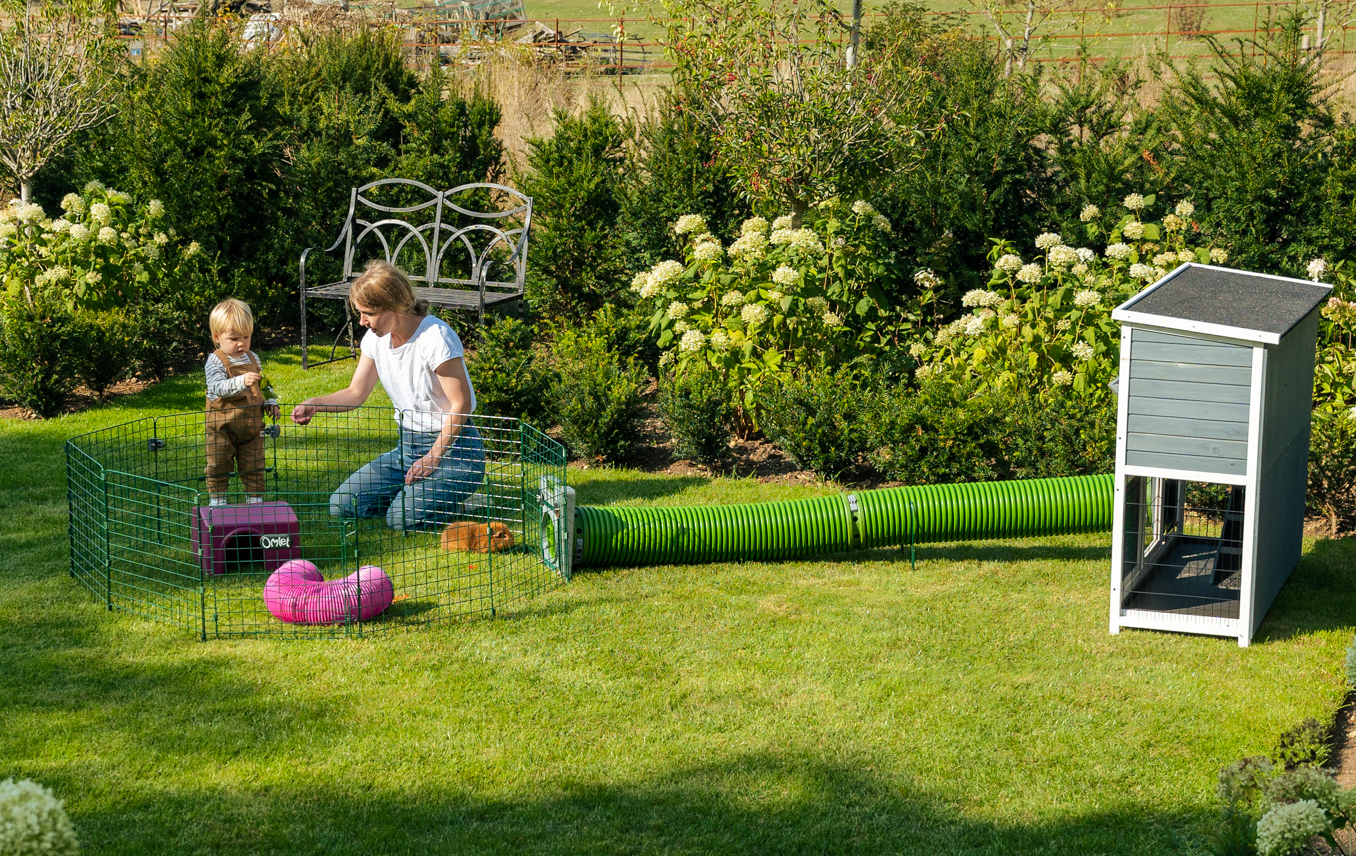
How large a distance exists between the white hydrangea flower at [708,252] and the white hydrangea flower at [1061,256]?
2.16 m

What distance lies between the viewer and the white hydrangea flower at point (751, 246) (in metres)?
8.02

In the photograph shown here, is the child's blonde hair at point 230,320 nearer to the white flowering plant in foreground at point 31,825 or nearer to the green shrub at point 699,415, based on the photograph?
the green shrub at point 699,415

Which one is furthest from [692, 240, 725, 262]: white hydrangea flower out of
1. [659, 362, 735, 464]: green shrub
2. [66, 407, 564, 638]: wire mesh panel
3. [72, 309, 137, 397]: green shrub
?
[72, 309, 137, 397]: green shrub

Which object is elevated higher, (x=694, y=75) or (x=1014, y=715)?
(x=694, y=75)

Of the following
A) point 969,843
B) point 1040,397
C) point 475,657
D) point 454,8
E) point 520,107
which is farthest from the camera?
point 454,8

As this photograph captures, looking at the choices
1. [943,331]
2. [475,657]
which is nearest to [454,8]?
[943,331]

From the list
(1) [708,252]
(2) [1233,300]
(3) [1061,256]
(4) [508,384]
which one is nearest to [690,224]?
(1) [708,252]

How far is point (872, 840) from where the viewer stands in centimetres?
367

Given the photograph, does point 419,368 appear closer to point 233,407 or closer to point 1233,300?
point 233,407

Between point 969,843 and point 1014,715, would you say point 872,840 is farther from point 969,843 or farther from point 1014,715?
point 1014,715

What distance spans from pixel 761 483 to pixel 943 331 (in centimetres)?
166

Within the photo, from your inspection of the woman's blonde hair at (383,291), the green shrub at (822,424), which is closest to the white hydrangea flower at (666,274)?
the green shrub at (822,424)

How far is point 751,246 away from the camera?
8.02 m

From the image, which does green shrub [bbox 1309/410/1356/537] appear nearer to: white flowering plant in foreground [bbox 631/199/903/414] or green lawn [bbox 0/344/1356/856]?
green lawn [bbox 0/344/1356/856]
